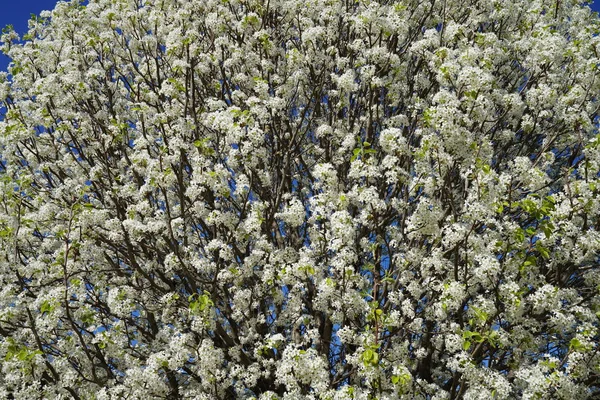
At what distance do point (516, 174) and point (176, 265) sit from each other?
5495mm

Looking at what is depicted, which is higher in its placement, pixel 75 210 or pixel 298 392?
pixel 75 210

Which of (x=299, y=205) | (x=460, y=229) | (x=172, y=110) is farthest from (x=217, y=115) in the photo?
(x=460, y=229)

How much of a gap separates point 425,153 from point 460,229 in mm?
1272

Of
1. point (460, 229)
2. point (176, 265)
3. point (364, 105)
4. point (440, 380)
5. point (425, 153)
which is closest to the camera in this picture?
point (460, 229)

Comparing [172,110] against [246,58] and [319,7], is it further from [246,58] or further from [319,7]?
[319,7]

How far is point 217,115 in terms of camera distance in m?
9.28

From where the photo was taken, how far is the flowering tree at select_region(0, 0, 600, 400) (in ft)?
25.3

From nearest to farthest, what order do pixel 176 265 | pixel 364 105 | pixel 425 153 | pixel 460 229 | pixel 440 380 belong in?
pixel 460 229 < pixel 425 153 < pixel 176 265 < pixel 440 380 < pixel 364 105

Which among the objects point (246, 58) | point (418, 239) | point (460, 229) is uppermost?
point (246, 58)

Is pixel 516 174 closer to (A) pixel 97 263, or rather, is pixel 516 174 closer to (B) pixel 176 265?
(B) pixel 176 265

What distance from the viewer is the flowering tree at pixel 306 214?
7.70 meters

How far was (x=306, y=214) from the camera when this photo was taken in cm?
1000

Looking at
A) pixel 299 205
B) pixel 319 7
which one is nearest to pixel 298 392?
pixel 299 205

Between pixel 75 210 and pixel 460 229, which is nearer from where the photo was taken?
pixel 460 229
